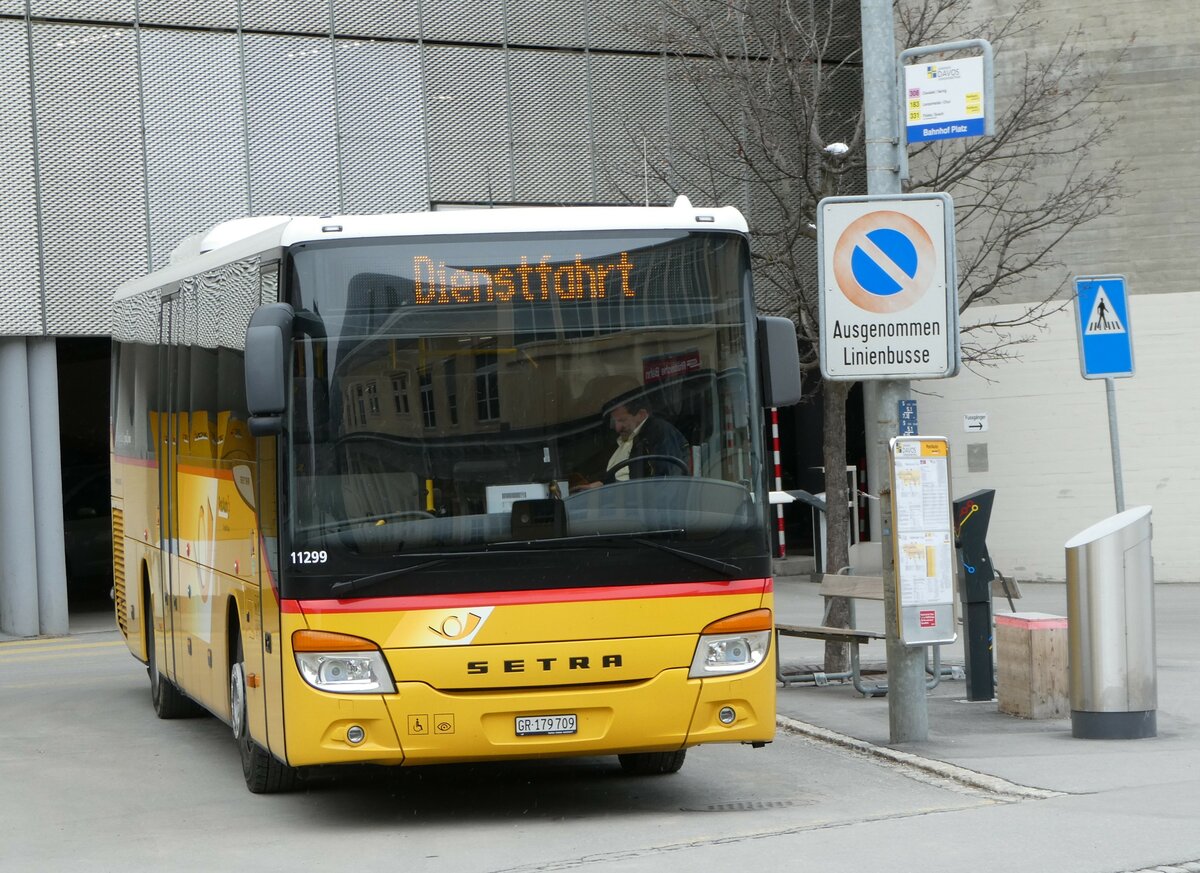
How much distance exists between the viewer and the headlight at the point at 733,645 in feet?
27.1

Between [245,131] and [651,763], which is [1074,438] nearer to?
[245,131]

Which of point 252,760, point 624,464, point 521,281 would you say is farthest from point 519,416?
point 252,760

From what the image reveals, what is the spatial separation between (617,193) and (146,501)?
11.1m

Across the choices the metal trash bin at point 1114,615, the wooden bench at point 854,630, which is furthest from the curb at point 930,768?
the metal trash bin at point 1114,615

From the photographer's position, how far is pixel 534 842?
7977 millimetres

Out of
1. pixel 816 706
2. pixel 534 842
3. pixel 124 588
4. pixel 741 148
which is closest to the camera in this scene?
pixel 534 842

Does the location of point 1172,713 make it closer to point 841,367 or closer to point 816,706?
point 816,706

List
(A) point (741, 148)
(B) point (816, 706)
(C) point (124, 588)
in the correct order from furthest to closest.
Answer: (A) point (741, 148) < (C) point (124, 588) < (B) point (816, 706)

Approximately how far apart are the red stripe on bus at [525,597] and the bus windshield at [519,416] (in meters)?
0.04

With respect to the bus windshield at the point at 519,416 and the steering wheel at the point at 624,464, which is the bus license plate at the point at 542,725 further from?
the steering wheel at the point at 624,464

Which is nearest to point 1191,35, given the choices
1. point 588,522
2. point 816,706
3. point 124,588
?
point 816,706

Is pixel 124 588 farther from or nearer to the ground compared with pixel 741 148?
nearer to the ground

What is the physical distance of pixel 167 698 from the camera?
41.9 ft

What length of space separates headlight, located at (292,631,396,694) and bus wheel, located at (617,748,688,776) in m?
2.24
